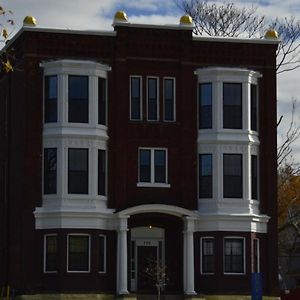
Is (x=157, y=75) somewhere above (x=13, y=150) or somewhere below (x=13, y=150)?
above

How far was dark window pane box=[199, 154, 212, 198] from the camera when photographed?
2024 inches

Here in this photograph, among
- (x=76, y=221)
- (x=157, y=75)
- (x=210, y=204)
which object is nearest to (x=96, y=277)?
(x=76, y=221)

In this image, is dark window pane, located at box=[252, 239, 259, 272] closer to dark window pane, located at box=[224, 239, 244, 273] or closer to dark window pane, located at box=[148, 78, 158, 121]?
dark window pane, located at box=[224, 239, 244, 273]

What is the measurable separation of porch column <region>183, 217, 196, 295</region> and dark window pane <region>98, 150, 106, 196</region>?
414 cm

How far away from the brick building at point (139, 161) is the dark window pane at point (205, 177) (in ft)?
0.18

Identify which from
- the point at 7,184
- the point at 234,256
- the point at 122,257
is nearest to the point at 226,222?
the point at 234,256

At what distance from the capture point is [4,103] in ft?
181

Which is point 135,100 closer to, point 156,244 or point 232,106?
point 232,106

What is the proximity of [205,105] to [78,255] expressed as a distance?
31.5 feet

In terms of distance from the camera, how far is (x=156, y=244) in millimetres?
52156

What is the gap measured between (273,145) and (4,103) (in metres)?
14.0

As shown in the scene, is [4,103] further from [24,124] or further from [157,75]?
[157,75]

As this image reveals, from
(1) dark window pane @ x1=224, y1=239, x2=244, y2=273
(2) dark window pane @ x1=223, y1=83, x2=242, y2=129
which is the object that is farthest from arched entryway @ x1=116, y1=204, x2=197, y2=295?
(2) dark window pane @ x1=223, y1=83, x2=242, y2=129

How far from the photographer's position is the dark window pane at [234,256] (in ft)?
166
